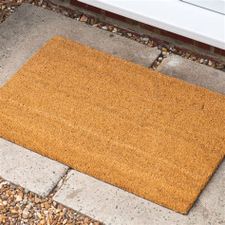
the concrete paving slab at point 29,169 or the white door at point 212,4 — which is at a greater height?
the white door at point 212,4

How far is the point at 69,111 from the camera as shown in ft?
10.9

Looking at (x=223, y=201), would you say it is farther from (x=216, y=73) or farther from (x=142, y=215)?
(x=216, y=73)

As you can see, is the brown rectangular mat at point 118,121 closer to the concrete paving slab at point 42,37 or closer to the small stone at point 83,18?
the concrete paving slab at point 42,37

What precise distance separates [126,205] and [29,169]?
1.70ft

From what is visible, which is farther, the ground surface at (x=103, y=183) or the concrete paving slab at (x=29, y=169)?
the concrete paving slab at (x=29, y=169)

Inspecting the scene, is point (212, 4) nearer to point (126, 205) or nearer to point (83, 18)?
point (83, 18)

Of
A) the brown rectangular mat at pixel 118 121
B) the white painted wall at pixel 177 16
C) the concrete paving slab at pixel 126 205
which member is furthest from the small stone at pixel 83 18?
the concrete paving slab at pixel 126 205

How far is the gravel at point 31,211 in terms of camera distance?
2906 mm

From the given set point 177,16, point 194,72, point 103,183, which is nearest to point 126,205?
point 103,183

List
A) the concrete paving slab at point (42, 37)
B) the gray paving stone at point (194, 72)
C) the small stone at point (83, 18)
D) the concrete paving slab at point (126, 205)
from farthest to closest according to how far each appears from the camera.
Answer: the small stone at point (83, 18)
the concrete paving slab at point (42, 37)
the gray paving stone at point (194, 72)
the concrete paving slab at point (126, 205)

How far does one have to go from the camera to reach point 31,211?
295cm

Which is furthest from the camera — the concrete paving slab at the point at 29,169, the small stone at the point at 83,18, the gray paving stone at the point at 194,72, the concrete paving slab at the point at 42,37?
the small stone at the point at 83,18

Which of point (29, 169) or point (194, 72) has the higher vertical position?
point (194, 72)

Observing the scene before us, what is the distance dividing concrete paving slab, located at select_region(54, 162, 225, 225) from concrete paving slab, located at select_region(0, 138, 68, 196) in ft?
0.23
